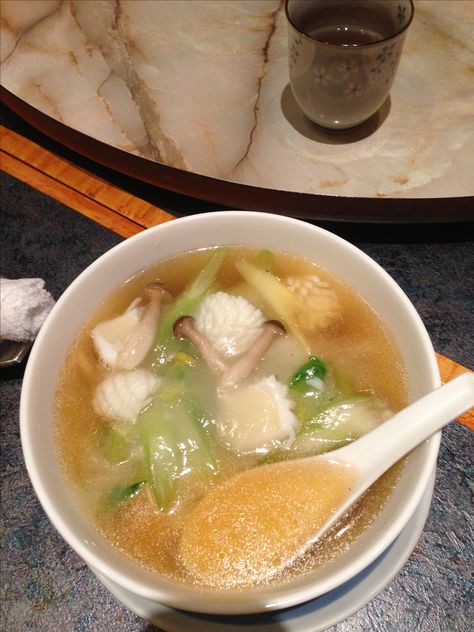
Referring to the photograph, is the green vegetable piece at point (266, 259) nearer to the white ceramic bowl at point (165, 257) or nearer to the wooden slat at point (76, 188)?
the white ceramic bowl at point (165, 257)

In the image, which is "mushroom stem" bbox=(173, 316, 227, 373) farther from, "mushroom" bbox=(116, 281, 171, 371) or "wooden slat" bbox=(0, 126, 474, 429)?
"wooden slat" bbox=(0, 126, 474, 429)

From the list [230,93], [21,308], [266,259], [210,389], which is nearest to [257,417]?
[210,389]

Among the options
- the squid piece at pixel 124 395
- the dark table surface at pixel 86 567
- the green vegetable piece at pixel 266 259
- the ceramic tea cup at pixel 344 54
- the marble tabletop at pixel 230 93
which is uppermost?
the ceramic tea cup at pixel 344 54

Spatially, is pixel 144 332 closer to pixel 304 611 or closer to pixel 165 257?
pixel 165 257

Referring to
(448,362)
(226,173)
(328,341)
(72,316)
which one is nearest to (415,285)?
(448,362)

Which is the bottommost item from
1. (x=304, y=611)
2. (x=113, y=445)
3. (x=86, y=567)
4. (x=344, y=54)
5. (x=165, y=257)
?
(x=86, y=567)

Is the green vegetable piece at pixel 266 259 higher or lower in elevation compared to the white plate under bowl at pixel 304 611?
higher

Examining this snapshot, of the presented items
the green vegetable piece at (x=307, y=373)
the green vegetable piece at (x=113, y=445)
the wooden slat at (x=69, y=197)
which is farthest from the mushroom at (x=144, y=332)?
the wooden slat at (x=69, y=197)
